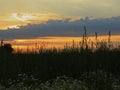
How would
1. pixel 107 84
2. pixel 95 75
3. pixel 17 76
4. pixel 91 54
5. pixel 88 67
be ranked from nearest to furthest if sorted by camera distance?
1. pixel 107 84
2. pixel 95 75
3. pixel 17 76
4. pixel 88 67
5. pixel 91 54

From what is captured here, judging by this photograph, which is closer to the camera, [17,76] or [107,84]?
[107,84]

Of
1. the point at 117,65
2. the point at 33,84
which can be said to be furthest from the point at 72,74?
the point at 33,84

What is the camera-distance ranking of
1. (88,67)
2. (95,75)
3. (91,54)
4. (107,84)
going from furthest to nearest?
(91,54) < (88,67) < (95,75) < (107,84)

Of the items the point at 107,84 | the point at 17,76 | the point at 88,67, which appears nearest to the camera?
the point at 107,84

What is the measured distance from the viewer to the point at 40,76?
1708 centimetres

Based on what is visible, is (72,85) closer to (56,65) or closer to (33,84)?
(33,84)

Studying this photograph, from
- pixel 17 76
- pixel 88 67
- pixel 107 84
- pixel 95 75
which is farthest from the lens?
pixel 88 67

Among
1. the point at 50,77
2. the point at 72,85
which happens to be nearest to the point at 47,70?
the point at 50,77

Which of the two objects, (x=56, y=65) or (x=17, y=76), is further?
(x=56, y=65)

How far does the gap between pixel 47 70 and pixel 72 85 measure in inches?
192

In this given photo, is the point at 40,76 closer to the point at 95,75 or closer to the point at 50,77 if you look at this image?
the point at 50,77

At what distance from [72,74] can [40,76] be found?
137cm

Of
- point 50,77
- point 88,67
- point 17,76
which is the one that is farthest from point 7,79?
point 88,67

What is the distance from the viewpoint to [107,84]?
41.6ft
